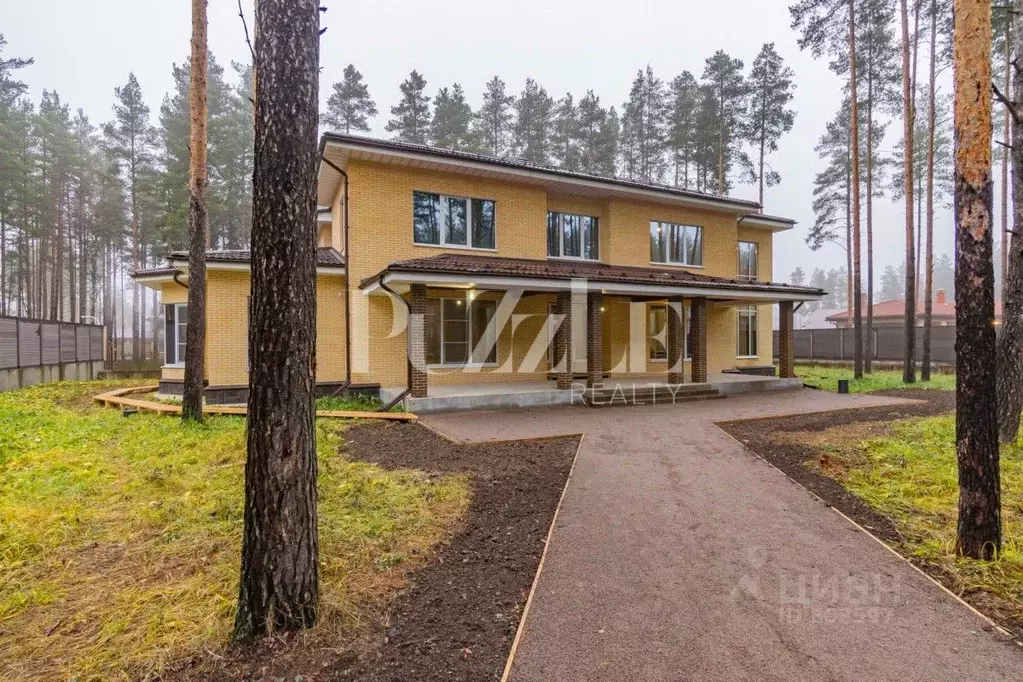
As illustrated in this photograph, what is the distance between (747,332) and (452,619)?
60.2 feet

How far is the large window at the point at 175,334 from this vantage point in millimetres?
12836

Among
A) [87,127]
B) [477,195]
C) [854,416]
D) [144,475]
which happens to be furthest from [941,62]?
[87,127]

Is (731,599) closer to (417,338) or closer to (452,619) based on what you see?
(452,619)

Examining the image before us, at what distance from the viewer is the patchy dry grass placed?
330 cm

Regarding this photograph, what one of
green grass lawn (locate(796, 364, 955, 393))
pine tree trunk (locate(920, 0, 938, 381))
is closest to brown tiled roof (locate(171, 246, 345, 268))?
green grass lawn (locate(796, 364, 955, 393))

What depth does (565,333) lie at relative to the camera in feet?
37.5

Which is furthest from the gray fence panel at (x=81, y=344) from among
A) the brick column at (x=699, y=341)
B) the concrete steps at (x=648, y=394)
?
the brick column at (x=699, y=341)

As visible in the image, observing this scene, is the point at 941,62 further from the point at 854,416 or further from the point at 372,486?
the point at 372,486

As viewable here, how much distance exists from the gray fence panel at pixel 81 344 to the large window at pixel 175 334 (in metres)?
9.02

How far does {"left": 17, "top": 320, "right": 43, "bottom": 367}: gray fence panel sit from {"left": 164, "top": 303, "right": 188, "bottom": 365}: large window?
20.4 feet

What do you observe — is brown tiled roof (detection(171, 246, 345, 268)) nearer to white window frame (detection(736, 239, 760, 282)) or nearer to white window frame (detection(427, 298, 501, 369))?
white window frame (detection(427, 298, 501, 369))

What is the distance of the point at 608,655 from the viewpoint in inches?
99.2

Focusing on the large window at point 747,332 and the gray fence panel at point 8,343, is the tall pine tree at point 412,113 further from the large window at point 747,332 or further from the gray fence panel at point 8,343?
the large window at point 747,332

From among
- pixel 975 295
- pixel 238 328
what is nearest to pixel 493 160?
pixel 238 328
